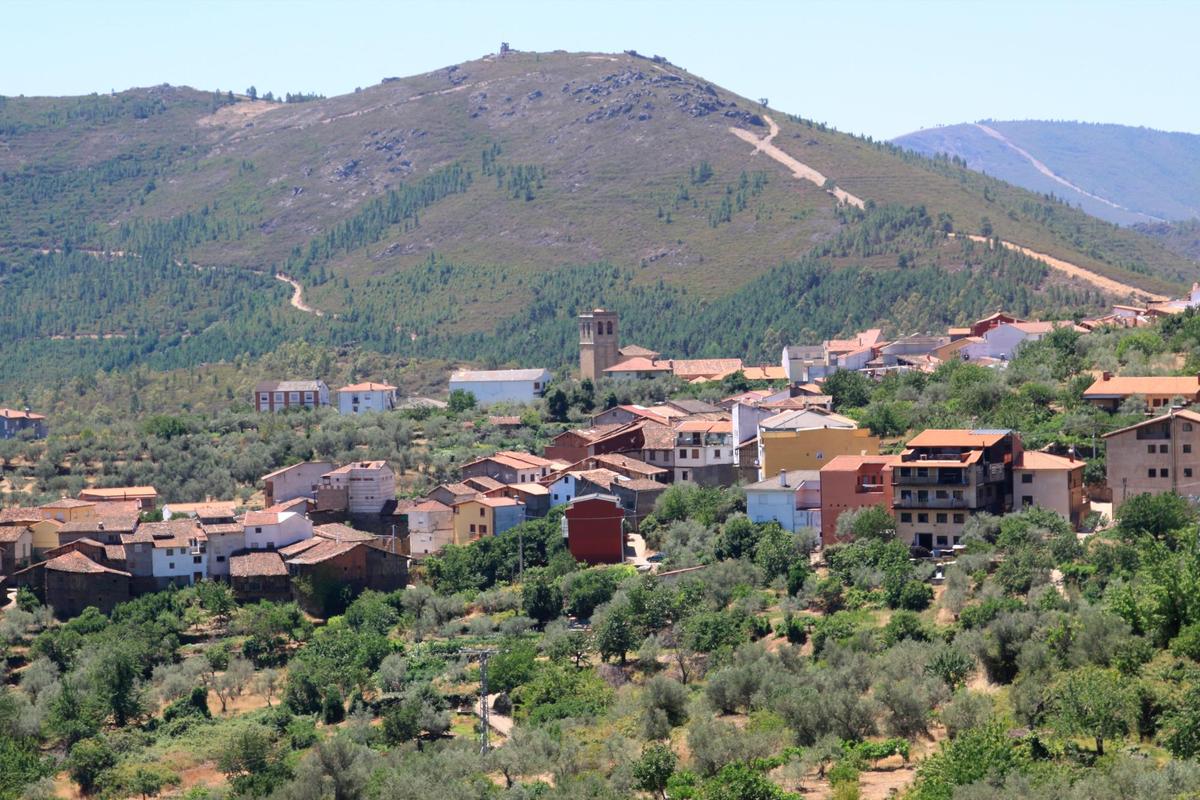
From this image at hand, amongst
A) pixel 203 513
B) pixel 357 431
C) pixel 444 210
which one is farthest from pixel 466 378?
pixel 444 210

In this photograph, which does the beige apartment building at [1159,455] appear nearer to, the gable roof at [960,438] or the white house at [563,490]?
the gable roof at [960,438]

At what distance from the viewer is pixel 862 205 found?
141625 mm

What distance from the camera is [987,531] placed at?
4947 centimetres

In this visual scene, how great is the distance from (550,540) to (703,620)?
35.1 ft

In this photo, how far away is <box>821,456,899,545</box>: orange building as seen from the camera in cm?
5256

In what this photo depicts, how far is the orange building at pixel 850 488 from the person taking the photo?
52.6 meters

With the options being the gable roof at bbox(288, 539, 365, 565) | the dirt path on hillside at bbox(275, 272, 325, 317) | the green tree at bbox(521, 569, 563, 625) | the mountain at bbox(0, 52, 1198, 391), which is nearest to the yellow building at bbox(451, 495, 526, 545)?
the gable roof at bbox(288, 539, 365, 565)

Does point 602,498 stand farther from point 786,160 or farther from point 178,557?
point 786,160

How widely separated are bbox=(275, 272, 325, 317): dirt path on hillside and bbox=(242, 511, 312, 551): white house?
79.6 metres

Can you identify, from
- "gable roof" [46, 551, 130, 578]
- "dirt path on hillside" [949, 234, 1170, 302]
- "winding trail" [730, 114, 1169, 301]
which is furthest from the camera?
"winding trail" [730, 114, 1169, 301]

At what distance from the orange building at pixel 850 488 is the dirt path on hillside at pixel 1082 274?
187ft

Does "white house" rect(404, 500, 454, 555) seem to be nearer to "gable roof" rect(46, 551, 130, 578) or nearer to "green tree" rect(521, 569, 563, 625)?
"green tree" rect(521, 569, 563, 625)

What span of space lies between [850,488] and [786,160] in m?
105

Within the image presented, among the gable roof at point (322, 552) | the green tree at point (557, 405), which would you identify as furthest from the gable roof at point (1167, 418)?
the green tree at point (557, 405)
